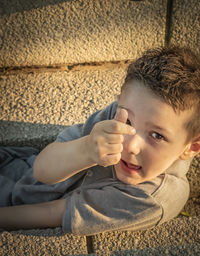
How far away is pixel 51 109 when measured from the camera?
169cm

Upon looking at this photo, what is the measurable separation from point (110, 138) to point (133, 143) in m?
0.14

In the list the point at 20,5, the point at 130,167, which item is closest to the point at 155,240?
the point at 130,167

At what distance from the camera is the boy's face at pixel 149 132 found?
0.99 metres

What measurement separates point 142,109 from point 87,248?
63cm

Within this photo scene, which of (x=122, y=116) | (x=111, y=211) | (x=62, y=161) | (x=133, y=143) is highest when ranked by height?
(x=122, y=116)

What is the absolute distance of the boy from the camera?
99cm

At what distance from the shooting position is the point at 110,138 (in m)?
0.89

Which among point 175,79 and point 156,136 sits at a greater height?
point 175,79

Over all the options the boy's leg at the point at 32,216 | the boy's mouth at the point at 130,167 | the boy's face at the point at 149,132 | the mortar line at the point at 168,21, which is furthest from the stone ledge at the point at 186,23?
the boy's leg at the point at 32,216

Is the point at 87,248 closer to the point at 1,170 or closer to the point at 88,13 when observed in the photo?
the point at 1,170

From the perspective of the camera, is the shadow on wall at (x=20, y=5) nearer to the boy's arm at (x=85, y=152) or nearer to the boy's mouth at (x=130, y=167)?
the boy's arm at (x=85, y=152)

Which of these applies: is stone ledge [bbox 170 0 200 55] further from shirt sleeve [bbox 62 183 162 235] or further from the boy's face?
shirt sleeve [bbox 62 183 162 235]

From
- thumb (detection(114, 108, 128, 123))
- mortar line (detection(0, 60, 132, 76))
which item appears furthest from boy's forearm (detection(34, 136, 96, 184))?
mortar line (detection(0, 60, 132, 76))

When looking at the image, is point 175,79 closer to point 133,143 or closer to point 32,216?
point 133,143
